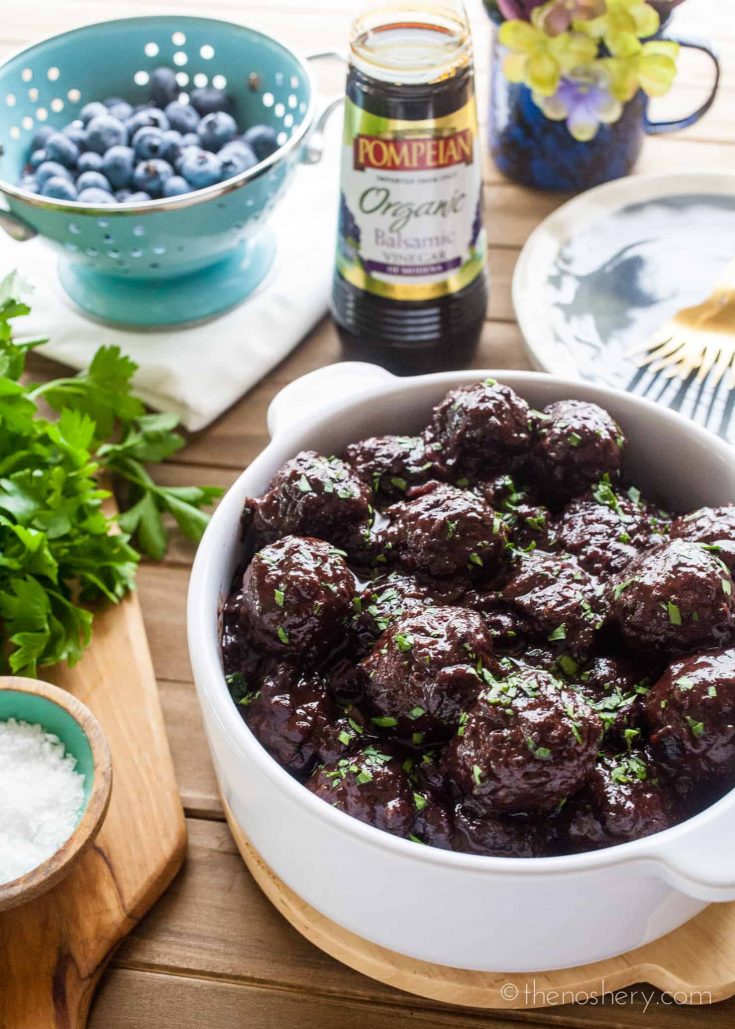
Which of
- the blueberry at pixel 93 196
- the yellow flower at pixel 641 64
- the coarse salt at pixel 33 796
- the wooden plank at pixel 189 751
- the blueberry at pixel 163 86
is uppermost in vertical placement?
the yellow flower at pixel 641 64

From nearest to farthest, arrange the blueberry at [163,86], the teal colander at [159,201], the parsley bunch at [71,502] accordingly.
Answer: the parsley bunch at [71,502] < the teal colander at [159,201] < the blueberry at [163,86]

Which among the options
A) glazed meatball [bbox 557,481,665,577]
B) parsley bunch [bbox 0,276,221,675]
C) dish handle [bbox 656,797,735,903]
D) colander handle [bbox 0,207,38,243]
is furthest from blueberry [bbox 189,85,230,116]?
dish handle [bbox 656,797,735,903]

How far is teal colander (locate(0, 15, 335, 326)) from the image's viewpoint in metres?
1.55

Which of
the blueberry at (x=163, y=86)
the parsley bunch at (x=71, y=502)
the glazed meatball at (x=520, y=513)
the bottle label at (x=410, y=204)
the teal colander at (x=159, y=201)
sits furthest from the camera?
the blueberry at (x=163, y=86)

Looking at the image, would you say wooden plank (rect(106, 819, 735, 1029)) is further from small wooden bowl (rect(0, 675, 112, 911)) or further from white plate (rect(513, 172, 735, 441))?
white plate (rect(513, 172, 735, 441))

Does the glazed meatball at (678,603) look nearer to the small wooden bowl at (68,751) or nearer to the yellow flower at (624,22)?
the small wooden bowl at (68,751)

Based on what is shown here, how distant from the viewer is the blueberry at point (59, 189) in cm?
168

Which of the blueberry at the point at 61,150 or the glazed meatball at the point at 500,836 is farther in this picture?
the blueberry at the point at 61,150

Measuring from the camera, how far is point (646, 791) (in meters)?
0.92

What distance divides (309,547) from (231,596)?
131 mm

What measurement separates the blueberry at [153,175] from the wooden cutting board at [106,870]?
2.53 feet

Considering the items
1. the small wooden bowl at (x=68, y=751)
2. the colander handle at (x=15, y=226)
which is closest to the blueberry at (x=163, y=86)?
the colander handle at (x=15, y=226)

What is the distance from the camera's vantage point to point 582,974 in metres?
1.02

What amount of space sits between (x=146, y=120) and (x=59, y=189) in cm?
21
